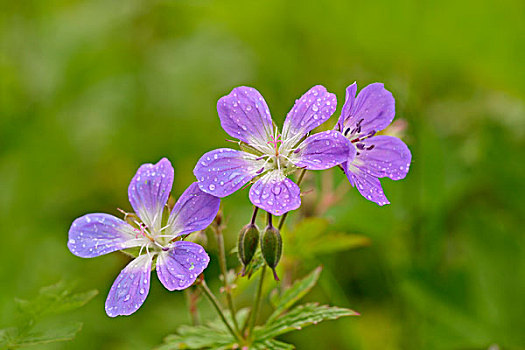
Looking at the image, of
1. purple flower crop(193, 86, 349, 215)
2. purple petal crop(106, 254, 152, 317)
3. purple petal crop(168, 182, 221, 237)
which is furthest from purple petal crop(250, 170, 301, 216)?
purple petal crop(106, 254, 152, 317)

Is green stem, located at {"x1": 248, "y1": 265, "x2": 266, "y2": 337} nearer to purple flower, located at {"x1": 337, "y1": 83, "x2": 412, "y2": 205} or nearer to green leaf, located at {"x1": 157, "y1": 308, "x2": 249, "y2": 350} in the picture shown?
green leaf, located at {"x1": 157, "y1": 308, "x2": 249, "y2": 350}

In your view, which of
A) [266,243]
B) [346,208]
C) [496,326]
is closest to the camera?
[266,243]

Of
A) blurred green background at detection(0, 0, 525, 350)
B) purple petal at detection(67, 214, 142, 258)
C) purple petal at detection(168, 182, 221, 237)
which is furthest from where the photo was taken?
blurred green background at detection(0, 0, 525, 350)

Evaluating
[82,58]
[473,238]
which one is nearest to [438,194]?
[473,238]

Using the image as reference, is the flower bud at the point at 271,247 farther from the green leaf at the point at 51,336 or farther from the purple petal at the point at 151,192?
the green leaf at the point at 51,336

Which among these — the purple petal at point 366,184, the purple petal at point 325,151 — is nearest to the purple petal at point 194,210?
the purple petal at point 325,151

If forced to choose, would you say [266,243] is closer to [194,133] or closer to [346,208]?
[346,208]
